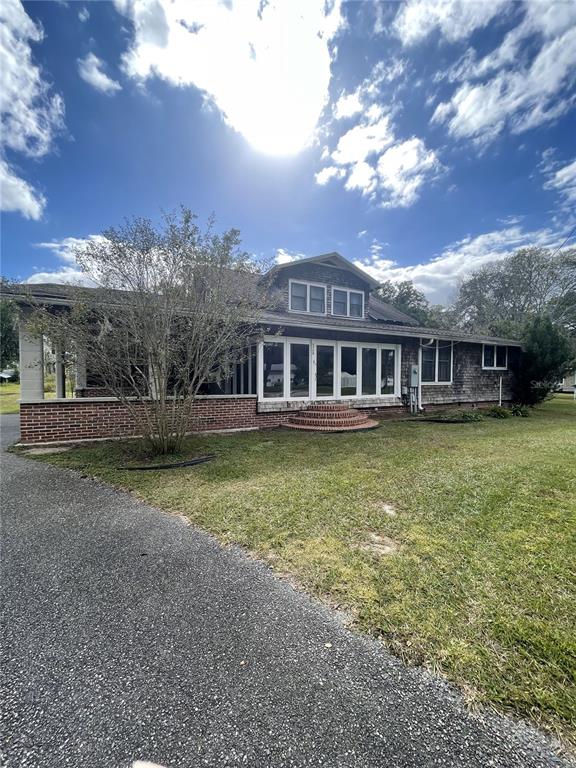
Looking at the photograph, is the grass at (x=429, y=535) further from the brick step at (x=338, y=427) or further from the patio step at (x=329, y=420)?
the patio step at (x=329, y=420)

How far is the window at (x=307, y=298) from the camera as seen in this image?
13.7 m

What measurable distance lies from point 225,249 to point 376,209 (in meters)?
14.9

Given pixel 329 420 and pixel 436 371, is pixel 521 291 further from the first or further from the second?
pixel 329 420

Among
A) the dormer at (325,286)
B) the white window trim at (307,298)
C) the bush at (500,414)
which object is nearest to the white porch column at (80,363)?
the dormer at (325,286)

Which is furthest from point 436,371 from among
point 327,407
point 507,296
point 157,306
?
point 507,296

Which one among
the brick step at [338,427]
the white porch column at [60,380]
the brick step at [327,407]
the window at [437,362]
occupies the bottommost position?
the brick step at [338,427]

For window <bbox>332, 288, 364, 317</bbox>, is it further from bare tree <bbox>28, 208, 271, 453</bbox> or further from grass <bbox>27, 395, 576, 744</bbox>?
grass <bbox>27, 395, 576, 744</bbox>

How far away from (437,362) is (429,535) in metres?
10.9

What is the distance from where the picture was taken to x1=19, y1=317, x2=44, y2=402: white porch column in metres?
6.60

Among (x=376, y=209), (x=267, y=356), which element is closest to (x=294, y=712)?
(x=267, y=356)

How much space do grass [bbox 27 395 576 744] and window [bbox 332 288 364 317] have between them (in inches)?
351

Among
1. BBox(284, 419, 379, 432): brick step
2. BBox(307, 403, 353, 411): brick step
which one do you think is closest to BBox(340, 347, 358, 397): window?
BBox(307, 403, 353, 411): brick step

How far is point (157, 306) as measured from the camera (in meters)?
5.59

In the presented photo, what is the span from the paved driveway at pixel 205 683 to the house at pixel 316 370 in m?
4.69
